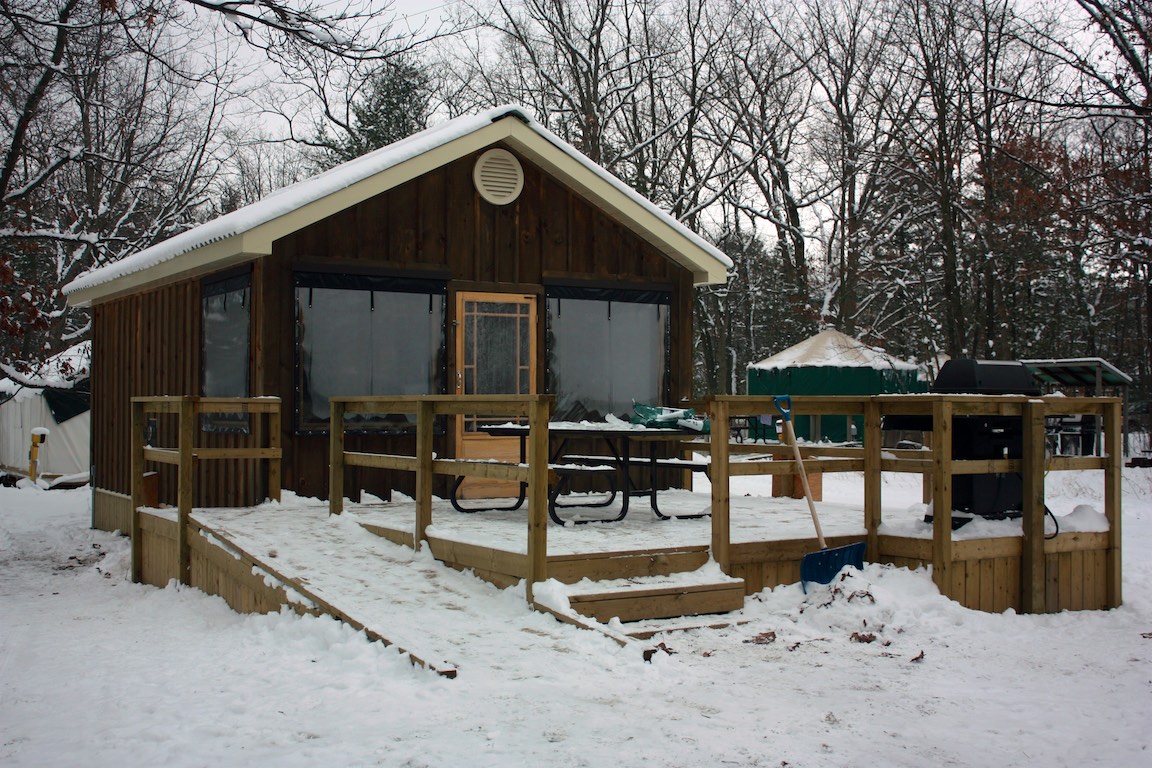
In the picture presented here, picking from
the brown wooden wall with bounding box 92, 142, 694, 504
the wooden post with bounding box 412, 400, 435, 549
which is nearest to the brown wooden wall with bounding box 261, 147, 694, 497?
the brown wooden wall with bounding box 92, 142, 694, 504

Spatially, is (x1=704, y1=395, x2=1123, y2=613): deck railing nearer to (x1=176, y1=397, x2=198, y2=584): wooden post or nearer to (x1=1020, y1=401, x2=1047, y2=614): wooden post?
(x1=1020, y1=401, x2=1047, y2=614): wooden post

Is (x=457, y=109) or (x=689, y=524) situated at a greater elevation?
(x=457, y=109)

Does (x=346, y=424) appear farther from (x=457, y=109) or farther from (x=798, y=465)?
(x=457, y=109)

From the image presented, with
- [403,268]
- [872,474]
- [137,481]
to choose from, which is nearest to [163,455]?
[137,481]

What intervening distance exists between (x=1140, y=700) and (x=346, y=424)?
577cm

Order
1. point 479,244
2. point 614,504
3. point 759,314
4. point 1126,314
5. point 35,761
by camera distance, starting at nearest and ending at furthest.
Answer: point 35,761 < point 614,504 < point 479,244 < point 1126,314 < point 759,314

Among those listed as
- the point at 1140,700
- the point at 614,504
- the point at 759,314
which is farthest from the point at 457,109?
the point at 1140,700

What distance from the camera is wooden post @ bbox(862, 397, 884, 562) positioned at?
263 inches

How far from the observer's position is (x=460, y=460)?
630 cm

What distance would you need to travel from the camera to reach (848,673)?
16.6ft

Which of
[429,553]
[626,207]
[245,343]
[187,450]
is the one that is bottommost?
[429,553]

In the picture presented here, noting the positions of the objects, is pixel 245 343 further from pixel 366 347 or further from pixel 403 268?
pixel 403 268

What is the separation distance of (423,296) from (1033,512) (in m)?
4.86

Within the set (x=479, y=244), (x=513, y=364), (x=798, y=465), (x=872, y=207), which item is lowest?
(x=798, y=465)
